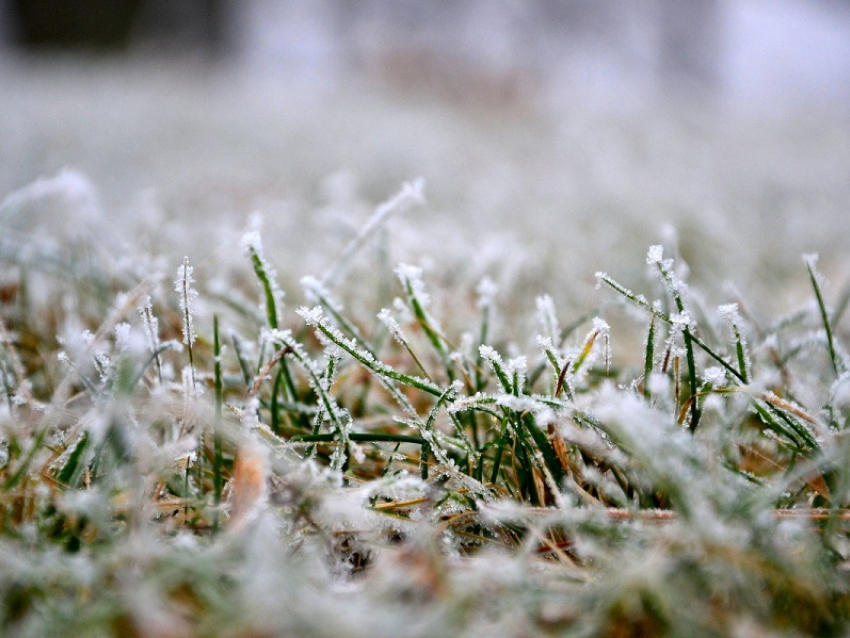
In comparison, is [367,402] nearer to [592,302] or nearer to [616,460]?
[616,460]

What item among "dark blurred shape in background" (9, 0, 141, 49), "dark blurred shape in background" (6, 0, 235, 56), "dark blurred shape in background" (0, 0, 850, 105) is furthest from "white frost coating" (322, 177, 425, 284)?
"dark blurred shape in background" (9, 0, 141, 49)

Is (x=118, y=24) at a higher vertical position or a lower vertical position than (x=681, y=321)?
higher

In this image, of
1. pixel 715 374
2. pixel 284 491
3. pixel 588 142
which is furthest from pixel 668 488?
pixel 588 142

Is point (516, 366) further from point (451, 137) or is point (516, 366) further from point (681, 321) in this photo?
point (451, 137)

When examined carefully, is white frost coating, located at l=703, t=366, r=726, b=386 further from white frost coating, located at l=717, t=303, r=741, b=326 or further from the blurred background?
the blurred background

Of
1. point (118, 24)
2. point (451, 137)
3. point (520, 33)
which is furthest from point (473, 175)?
point (118, 24)
